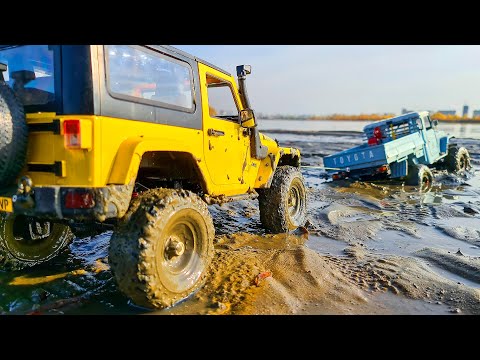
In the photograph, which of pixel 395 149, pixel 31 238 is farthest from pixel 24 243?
pixel 395 149

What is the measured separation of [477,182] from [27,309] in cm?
1189

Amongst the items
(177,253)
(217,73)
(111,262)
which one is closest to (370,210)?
(217,73)

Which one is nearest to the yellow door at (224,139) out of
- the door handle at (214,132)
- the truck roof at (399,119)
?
the door handle at (214,132)

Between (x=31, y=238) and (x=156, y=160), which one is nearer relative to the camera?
(x=156, y=160)

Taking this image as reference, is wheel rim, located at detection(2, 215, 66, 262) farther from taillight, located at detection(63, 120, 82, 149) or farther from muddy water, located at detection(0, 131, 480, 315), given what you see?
taillight, located at detection(63, 120, 82, 149)

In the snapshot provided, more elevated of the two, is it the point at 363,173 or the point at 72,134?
the point at 72,134

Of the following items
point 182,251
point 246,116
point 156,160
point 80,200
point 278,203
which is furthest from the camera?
point 278,203

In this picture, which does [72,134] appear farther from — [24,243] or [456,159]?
[456,159]

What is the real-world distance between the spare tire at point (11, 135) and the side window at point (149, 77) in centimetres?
74

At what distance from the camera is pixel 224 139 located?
4.25 metres

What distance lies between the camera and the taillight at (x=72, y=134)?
2.56m

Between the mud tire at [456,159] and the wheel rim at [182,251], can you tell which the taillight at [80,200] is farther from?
the mud tire at [456,159]

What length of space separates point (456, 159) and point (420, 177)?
3.10m

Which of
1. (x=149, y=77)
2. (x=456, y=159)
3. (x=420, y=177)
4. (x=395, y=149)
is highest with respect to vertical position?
(x=149, y=77)
